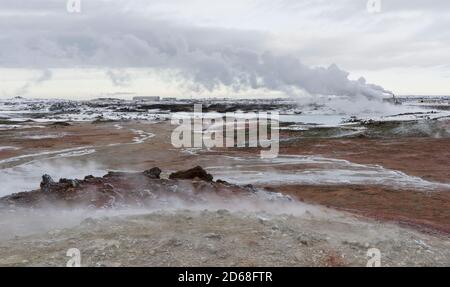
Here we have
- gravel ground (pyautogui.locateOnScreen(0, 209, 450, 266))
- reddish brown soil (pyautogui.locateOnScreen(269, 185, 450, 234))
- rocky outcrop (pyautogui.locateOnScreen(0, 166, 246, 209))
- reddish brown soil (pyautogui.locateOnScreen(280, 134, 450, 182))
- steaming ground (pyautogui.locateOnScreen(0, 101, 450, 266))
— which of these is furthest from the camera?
reddish brown soil (pyautogui.locateOnScreen(280, 134, 450, 182))

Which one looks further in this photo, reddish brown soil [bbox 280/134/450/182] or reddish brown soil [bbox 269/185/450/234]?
reddish brown soil [bbox 280/134/450/182]

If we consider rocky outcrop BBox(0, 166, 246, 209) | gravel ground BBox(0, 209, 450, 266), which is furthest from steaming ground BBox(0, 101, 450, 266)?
rocky outcrop BBox(0, 166, 246, 209)

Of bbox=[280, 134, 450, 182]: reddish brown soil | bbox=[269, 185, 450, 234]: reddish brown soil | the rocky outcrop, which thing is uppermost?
the rocky outcrop

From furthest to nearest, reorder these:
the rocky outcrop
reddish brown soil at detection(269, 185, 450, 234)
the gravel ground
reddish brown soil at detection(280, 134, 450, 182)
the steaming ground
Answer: reddish brown soil at detection(280, 134, 450, 182) < reddish brown soil at detection(269, 185, 450, 234) < the rocky outcrop < the steaming ground < the gravel ground

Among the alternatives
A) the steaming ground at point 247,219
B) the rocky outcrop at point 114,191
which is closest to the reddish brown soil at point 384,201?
the steaming ground at point 247,219

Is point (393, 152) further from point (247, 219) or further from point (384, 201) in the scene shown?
point (247, 219)

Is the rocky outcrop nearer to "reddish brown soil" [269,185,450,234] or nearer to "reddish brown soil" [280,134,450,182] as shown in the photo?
"reddish brown soil" [269,185,450,234]

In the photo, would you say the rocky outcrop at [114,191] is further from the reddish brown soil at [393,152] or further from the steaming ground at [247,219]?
the reddish brown soil at [393,152]

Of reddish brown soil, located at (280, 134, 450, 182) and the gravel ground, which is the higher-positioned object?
the gravel ground

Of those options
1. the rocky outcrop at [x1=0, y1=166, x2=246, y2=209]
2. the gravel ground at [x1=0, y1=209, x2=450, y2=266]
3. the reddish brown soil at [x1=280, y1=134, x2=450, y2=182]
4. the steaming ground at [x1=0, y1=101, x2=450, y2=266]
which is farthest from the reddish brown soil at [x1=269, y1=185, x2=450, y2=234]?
the reddish brown soil at [x1=280, y1=134, x2=450, y2=182]

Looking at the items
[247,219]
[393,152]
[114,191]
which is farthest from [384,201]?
[393,152]

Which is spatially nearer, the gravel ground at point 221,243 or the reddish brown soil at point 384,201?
the gravel ground at point 221,243

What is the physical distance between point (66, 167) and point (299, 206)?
16.2 m

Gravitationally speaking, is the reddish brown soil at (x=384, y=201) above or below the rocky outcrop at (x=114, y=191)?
below
